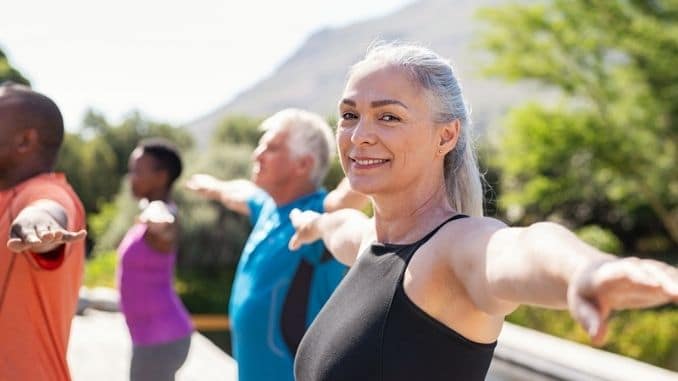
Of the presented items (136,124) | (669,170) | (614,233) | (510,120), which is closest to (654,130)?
(669,170)

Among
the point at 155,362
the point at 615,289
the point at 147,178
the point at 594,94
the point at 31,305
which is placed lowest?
the point at 594,94

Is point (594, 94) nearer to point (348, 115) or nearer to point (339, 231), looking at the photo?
point (339, 231)

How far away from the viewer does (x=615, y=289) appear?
1.03m

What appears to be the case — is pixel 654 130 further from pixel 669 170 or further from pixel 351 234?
Answer: pixel 351 234

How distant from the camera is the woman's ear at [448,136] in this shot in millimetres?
1717

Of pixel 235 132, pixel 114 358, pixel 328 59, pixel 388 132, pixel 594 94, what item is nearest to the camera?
pixel 388 132

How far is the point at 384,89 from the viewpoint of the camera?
1.70m

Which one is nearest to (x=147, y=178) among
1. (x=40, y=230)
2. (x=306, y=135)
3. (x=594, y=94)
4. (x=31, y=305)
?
(x=306, y=135)

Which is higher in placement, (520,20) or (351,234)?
(351,234)

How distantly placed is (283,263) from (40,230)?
1.29 meters

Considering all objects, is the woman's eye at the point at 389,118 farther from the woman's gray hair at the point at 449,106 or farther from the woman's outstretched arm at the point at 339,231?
the woman's outstretched arm at the point at 339,231

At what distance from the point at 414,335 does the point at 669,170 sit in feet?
59.5

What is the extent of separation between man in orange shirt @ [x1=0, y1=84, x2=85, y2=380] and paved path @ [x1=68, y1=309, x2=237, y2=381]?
121 inches

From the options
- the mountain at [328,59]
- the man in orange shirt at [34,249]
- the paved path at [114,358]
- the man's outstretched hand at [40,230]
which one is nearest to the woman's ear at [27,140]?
the man in orange shirt at [34,249]
